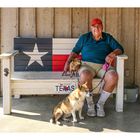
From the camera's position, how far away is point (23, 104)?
4.04 metres

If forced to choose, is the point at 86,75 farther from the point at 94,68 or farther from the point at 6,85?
the point at 6,85

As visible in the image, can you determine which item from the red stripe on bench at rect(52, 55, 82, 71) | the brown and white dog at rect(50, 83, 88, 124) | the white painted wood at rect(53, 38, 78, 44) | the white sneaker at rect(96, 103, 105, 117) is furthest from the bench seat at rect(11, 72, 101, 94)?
the white painted wood at rect(53, 38, 78, 44)

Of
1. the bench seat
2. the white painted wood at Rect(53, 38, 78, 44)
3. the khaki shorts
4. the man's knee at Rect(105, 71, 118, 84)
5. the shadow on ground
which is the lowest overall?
the shadow on ground

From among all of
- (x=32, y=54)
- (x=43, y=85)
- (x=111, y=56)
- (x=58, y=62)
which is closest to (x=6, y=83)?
(x=43, y=85)

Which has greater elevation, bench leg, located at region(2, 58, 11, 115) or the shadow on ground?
bench leg, located at region(2, 58, 11, 115)

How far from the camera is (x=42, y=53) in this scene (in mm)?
4211

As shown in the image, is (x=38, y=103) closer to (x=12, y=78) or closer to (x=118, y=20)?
(x=12, y=78)

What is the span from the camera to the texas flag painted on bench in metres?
4.19

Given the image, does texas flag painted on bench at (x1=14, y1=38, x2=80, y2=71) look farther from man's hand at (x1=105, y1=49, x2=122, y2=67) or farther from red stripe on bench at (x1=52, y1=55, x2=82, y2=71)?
man's hand at (x1=105, y1=49, x2=122, y2=67)

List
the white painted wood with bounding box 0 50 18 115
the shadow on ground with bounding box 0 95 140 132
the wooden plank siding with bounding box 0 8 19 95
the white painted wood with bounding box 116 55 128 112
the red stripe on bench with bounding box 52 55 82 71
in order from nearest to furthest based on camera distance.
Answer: the shadow on ground with bounding box 0 95 140 132 < the white painted wood with bounding box 0 50 18 115 < the white painted wood with bounding box 116 55 128 112 < the red stripe on bench with bounding box 52 55 82 71 < the wooden plank siding with bounding box 0 8 19 95

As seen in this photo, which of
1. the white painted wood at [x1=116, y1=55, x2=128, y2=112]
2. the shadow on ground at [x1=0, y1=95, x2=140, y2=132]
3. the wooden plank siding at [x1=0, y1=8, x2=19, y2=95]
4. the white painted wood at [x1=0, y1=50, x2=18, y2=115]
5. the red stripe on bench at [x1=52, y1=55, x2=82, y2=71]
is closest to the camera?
the shadow on ground at [x1=0, y1=95, x2=140, y2=132]

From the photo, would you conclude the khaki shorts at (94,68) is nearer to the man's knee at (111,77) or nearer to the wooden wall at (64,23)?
the man's knee at (111,77)

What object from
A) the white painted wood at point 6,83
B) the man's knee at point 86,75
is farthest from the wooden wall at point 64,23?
the man's knee at point 86,75

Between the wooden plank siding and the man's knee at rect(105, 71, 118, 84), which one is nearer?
the man's knee at rect(105, 71, 118, 84)
